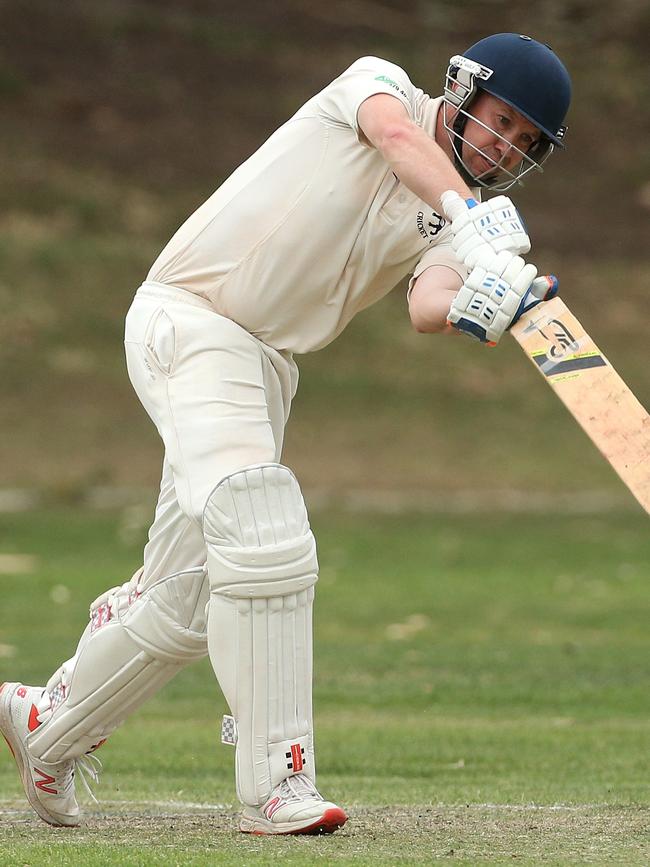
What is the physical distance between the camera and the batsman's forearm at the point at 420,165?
4527 millimetres

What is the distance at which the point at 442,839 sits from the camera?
453 cm

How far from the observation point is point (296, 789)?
4590 mm

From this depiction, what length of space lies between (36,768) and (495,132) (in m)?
2.14

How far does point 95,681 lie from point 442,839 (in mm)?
1104

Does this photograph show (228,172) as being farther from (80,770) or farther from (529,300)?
(529,300)

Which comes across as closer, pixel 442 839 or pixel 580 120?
pixel 442 839

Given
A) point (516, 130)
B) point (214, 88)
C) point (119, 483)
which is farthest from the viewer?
point (214, 88)

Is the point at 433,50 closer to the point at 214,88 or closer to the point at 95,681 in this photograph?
the point at 214,88

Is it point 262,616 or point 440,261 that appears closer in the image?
point 262,616

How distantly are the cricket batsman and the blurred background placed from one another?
1276 cm

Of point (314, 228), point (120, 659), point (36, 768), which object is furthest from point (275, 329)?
point (36, 768)

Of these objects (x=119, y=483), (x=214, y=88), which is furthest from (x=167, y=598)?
(x=214, y=88)

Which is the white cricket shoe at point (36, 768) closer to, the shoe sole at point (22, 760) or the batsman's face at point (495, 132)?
the shoe sole at point (22, 760)

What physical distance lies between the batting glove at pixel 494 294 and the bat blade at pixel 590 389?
72 millimetres
